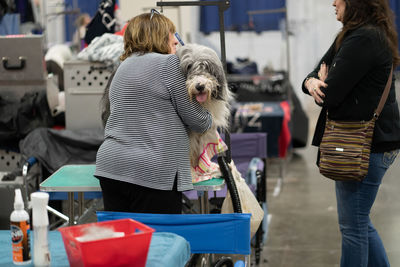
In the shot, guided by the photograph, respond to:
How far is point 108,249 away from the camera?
135cm

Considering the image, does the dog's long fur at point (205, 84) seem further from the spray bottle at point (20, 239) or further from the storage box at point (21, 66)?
the storage box at point (21, 66)

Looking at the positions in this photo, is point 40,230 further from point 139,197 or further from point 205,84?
point 205,84

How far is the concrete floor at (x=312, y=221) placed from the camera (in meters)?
3.64

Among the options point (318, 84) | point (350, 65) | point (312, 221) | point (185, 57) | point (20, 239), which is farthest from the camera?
point (312, 221)

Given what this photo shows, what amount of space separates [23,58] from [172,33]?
1694 mm

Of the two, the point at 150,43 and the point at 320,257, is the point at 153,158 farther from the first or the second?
the point at 320,257

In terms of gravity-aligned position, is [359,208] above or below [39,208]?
below

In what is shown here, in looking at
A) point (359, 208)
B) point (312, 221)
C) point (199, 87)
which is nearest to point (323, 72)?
point (359, 208)

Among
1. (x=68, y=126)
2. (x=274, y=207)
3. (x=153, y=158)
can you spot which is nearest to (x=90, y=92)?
(x=68, y=126)

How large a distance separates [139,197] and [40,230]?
840 mm

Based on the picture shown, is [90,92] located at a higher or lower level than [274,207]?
higher

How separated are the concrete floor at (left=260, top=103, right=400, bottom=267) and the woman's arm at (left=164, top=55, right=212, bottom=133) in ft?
5.08

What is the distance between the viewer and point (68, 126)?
385 cm

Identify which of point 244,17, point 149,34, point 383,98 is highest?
point 149,34
